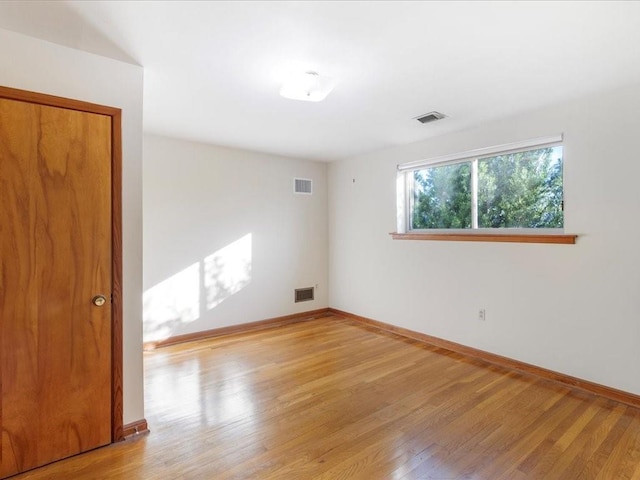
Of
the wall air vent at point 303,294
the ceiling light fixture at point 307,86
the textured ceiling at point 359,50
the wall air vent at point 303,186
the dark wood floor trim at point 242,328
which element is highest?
the textured ceiling at point 359,50

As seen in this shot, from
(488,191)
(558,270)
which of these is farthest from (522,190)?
(558,270)

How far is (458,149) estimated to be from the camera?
355 cm

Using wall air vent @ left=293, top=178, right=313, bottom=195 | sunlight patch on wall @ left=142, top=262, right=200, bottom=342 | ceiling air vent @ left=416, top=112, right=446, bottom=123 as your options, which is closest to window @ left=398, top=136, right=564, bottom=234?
ceiling air vent @ left=416, top=112, right=446, bottom=123

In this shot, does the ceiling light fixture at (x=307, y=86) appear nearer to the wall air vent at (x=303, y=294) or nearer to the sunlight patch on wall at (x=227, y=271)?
the sunlight patch on wall at (x=227, y=271)

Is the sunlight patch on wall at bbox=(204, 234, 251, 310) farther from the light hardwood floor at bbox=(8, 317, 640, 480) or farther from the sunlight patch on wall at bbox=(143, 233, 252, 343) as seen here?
the light hardwood floor at bbox=(8, 317, 640, 480)

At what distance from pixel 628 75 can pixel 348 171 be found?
9.92ft

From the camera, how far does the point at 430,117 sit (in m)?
3.09

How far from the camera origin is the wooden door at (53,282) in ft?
5.75

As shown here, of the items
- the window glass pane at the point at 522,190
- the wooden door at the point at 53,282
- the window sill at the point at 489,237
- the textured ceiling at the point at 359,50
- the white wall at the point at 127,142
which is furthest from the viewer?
the window glass pane at the point at 522,190

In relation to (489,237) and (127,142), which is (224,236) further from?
(489,237)

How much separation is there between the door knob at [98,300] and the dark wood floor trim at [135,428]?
30.0 inches

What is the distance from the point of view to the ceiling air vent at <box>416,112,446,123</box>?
119 inches

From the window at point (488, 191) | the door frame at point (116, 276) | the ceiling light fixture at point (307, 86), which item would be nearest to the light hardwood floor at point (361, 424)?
the door frame at point (116, 276)

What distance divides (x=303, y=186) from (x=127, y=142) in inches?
116
